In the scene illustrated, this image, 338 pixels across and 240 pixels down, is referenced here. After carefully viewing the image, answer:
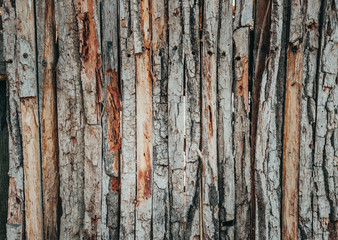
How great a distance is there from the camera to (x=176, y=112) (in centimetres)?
153

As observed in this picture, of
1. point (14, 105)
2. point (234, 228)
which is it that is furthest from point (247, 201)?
point (14, 105)

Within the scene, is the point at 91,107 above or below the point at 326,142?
above

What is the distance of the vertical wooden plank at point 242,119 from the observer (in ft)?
5.02

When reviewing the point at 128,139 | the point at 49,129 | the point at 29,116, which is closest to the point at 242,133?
the point at 128,139

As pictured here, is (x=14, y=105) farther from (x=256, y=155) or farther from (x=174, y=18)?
(x=256, y=155)

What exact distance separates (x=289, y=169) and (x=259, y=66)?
2.34 ft

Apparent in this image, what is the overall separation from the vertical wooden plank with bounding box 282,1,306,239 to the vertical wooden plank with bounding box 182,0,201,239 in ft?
1.89

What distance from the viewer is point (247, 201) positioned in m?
1.58

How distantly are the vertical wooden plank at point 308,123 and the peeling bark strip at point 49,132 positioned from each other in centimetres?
166

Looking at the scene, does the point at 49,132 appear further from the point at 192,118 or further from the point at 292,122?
the point at 292,122

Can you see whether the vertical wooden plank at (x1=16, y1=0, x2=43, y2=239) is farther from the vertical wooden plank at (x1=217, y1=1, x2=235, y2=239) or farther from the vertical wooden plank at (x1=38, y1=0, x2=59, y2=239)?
the vertical wooden plank at (x1=217, y1=1, x2=235, y2=239)

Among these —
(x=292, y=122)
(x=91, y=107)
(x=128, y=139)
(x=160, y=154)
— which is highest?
(x=91, y=107)

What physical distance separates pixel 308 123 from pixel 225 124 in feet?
1.74

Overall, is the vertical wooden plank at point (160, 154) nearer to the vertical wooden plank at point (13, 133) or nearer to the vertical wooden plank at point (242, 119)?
the vertical wooden plank at point (242, 119)
